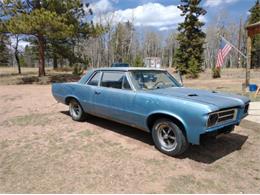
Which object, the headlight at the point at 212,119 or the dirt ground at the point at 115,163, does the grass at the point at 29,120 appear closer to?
the dirt ground at the point at 115,163

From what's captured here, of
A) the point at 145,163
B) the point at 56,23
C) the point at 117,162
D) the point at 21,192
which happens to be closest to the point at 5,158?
the point at 21,192

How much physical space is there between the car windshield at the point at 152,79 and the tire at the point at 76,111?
6.66 ft

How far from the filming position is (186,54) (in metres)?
27.6

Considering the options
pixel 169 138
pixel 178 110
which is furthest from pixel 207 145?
pixel 178 110

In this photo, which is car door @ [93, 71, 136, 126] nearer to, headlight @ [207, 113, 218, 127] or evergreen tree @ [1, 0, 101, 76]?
headlight @ [207, 113, 218, 127]

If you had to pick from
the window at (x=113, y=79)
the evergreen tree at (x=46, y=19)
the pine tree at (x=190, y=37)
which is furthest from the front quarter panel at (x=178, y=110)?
the pine tree at (x=190, y=37)

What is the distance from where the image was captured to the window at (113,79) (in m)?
5.10

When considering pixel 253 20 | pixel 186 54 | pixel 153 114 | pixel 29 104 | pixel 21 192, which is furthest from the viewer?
pixel 253 20

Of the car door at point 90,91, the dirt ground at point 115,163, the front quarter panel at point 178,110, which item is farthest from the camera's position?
the car door at point 90,91

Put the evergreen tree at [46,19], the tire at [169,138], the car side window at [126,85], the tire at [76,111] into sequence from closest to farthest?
the tire at [169,138]
the car side window at [126,85]
the tire at [76,111]
the evergreen tree at [46,19]

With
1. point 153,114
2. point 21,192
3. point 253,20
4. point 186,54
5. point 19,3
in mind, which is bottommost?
point 21,192

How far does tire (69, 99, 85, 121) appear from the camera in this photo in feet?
20.7

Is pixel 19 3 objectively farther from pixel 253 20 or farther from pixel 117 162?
pixel 253 20

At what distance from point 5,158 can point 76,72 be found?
22.1 meters
